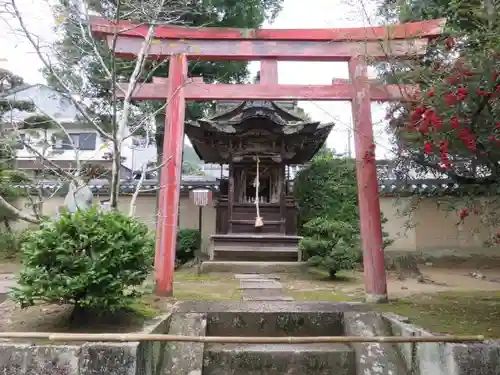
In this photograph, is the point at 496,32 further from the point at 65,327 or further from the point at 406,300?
the point at 65,327

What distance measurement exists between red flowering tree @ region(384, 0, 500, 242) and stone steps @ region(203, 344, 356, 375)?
1871mm

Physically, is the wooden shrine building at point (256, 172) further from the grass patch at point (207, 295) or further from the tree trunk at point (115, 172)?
the tree trunk at point (115, 172)

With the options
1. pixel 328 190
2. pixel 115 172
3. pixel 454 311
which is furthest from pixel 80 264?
pixel 328 190

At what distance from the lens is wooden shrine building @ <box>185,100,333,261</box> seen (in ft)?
36.7

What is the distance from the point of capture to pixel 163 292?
547 centimetres

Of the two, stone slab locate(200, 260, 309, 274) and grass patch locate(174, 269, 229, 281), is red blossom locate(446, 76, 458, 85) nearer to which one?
grass patch locate(174, 269, 229, 281)

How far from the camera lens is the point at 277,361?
3854 mm

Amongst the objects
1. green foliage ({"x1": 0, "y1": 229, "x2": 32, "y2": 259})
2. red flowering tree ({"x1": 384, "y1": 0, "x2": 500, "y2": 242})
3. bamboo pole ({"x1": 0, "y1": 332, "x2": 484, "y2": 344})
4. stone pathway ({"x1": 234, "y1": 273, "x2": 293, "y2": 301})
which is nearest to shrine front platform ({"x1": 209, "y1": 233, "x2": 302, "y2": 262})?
stone pathway ({"x1": 234, "y1": 273, "x2": 293, "y2": 301})

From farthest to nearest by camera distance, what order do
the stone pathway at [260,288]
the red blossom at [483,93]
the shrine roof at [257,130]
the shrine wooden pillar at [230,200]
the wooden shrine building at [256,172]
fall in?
the shrine wooden pillar at [230,200], the shrine roof at [257,130], the wooden shrine building at [256,172], the stone pathway at [260,288], the red blossom at [483,93]

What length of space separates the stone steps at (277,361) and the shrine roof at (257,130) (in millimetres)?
→ 8197

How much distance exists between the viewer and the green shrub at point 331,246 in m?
8.69

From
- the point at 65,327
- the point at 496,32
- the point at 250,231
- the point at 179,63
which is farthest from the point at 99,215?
the point at 250,231

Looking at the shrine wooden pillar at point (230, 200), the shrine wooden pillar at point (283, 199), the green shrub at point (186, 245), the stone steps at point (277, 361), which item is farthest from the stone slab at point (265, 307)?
the green shrub at point (186, 245)

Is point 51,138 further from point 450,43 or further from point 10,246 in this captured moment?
point 450,43
